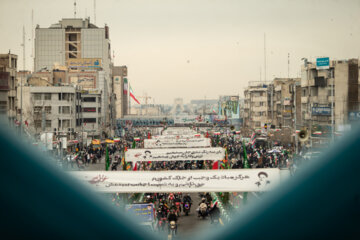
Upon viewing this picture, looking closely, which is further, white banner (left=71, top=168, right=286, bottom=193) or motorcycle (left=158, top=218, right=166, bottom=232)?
motorcycle (left=158, top=218, right=166, bottom=232)

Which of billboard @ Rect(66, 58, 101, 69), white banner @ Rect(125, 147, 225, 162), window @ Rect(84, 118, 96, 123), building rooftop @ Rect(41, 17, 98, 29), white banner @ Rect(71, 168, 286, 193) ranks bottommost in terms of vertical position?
white banner @ Rect(125, 147, 225, 162)

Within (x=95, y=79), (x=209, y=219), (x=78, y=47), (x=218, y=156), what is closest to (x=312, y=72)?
(x=218, y=156)

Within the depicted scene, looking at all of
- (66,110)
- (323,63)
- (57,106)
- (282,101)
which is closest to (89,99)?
(66,110)

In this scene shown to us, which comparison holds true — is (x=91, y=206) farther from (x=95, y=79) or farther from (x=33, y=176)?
(x=95, y=79)

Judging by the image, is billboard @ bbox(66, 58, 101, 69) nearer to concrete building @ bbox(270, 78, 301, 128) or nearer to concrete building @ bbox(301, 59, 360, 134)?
concrete building @ bbox(270, 78, 301, 128)

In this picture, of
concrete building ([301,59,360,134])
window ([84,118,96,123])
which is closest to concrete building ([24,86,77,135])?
window ([84,118,96,123])

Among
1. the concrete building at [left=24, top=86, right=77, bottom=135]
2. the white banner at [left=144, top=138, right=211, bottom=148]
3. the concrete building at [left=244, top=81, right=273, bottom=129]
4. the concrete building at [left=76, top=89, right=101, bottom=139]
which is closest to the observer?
the white banner at [left=144, top=138, right=211, bottom=148]
